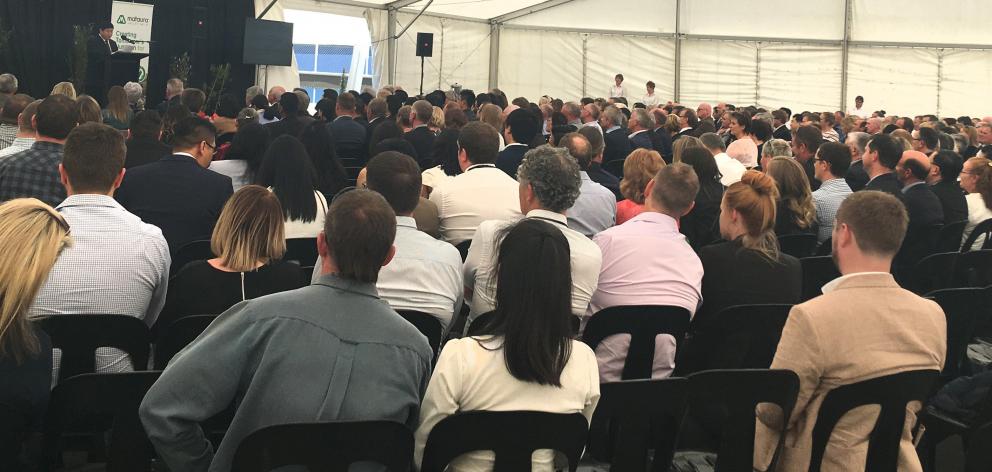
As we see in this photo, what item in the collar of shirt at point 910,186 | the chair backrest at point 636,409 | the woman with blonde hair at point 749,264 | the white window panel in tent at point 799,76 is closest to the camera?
the chair backrest at point 636,409

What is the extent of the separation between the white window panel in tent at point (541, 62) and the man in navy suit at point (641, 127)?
11.1 metres

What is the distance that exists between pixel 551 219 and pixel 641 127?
25.2 ft

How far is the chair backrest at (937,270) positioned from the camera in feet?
17.9

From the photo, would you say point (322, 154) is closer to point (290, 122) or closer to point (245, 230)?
point (290, 122)

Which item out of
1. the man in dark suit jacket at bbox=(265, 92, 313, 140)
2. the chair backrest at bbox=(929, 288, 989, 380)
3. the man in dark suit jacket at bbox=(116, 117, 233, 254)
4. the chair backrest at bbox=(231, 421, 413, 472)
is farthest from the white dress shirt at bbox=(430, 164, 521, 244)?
the chair backrest at bbox=(231, 421, 413, 472)

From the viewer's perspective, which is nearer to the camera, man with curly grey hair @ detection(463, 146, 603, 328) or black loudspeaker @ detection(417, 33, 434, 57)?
man with curly grey hair @ detection(463, 146, 603, 328)

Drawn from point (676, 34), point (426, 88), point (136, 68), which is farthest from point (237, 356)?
point (676, 34)

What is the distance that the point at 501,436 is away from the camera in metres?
2.37

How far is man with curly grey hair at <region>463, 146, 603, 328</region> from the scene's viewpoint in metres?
3.67

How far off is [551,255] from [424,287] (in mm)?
1172

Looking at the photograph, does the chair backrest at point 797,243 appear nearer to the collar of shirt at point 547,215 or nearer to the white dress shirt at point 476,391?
the collar of shirt at point 547,215

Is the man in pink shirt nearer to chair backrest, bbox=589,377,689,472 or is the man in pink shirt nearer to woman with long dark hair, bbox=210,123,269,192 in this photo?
chair backrest, bbox=589,377,689,472

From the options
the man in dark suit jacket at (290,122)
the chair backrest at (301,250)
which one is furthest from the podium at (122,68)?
the chair backrest at (301,250)

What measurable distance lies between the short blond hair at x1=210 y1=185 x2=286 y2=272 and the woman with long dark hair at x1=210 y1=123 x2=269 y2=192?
9.45ft
